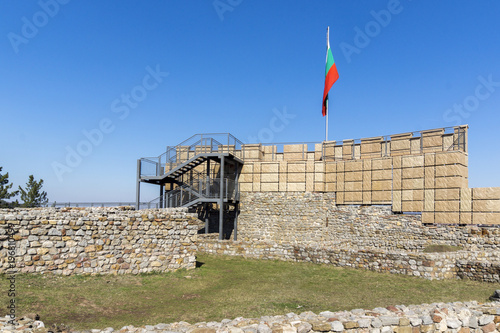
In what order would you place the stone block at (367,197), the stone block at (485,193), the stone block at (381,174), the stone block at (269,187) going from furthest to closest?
the stone block at (269,187) → the stone block at (367,197) → the stone block at (381,174) → the stone block at (485,193)

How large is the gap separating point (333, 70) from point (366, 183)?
9.67 meters

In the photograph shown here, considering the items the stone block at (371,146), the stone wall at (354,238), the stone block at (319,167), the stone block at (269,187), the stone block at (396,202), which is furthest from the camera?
the stone block at (269,187)

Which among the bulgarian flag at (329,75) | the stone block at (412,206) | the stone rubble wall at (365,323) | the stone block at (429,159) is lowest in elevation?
the stone rubble wall at (365,323)

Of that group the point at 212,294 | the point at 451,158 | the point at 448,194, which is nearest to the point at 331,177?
the point at 448,194

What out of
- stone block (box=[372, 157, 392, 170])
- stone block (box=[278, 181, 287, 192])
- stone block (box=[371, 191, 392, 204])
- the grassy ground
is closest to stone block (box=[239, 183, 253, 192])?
stone block (box=[278, 181, 287, 192])

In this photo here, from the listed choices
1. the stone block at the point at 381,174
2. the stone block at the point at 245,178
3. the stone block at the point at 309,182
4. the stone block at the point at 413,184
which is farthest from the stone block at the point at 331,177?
the stone block at the point at 245,178

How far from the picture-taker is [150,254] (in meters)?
13.7

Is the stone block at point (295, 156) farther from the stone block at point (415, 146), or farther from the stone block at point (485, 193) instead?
the stone block at point (485, 193)

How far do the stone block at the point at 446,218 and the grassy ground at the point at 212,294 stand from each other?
7.02 meters

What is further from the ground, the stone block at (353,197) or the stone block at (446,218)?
the stone block at (353,197)

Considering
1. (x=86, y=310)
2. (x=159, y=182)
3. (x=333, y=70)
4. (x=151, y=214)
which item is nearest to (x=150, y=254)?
(x=151, y=214)

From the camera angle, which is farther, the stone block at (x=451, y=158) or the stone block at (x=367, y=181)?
the stone block at (x=367, y=181)

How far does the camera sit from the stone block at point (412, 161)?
21656 millimetres

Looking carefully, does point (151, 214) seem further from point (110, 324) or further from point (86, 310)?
point (110, 324)
